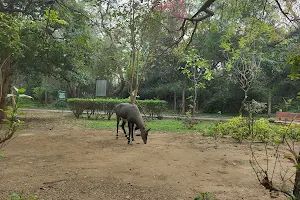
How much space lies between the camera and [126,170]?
5.21 m

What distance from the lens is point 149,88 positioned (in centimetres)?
2427

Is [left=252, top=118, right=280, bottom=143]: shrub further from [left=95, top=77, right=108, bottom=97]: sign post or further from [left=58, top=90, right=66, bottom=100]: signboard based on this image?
[left=58, top=90, right=66, bottom=100]: signboard

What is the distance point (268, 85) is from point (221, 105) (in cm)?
445

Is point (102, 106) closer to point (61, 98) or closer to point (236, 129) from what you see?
point (236, 129)

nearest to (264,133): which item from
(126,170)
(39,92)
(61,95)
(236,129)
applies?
(236,129)

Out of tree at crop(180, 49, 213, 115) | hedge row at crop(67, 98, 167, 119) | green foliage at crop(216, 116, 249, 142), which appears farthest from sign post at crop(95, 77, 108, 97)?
green foliage at crop(216, 116, 249, 142)

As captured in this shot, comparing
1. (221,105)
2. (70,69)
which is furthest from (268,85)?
(70,69)

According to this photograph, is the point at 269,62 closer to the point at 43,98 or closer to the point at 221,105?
the point at 221,105

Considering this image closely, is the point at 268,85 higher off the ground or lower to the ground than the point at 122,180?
higher

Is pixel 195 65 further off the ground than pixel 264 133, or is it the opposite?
pixel 195 65

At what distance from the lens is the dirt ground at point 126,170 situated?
13.2ft

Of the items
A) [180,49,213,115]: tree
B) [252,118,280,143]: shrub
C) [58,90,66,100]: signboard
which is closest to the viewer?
[252,118,280,143]: shrub

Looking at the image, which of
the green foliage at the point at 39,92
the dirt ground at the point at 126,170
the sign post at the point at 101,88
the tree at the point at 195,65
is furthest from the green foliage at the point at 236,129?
the green foliage at the point at 39,92

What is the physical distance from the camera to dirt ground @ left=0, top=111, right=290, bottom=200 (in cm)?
403
